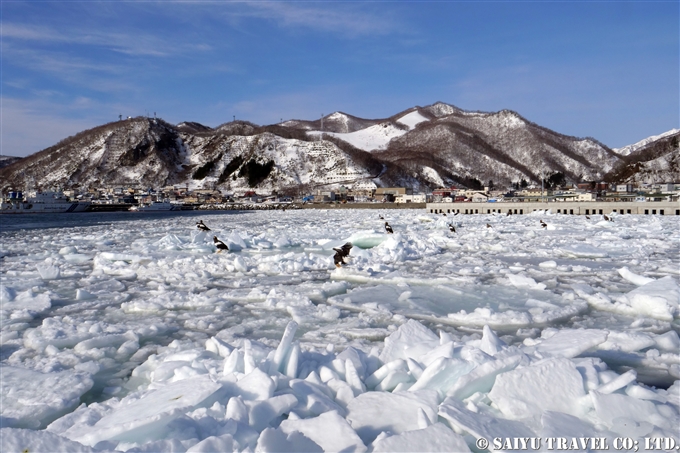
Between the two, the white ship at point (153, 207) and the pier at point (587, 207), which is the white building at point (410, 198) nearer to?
the pier at point (587, 207)

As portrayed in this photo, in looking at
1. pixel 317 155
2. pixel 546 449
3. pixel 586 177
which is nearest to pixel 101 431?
pixel 546 449

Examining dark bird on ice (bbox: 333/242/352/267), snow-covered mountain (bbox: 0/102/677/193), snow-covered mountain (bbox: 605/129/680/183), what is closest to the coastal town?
snow-covered mountain (bbox: 0/102/677/193)

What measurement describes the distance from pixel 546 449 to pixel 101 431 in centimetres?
238

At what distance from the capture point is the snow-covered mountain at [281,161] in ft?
458

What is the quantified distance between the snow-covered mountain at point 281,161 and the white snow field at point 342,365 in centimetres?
12304

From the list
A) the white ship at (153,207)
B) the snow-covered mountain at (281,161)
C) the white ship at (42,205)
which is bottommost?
the white ship at (153,207)

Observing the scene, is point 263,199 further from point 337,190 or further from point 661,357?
point 661,357

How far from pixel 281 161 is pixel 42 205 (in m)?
71.2

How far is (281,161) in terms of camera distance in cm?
14138

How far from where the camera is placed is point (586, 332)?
13.6ft

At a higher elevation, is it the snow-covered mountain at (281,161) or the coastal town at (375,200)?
the snow-covered mountain at (281,161)

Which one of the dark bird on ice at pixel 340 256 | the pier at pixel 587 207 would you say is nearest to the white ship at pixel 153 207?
the pier at pixel 587 207

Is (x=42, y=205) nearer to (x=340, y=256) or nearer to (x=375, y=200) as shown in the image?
(x=375, y=200)

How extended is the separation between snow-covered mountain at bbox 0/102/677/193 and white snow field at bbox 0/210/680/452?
404 feet
